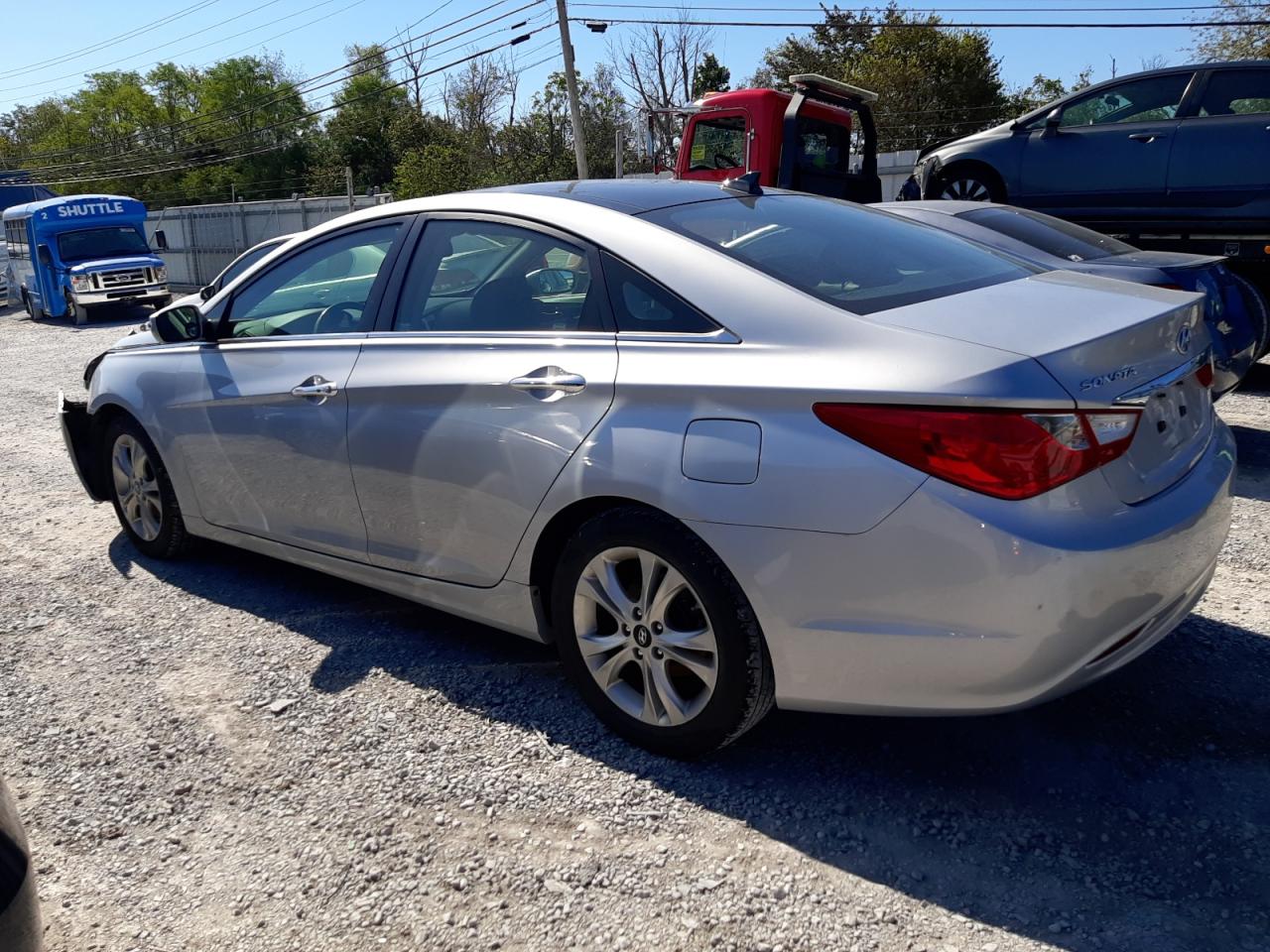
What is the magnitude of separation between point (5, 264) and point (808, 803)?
3098 cm

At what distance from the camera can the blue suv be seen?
813 centimetres

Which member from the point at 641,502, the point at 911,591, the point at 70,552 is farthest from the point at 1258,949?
the point at 70,552

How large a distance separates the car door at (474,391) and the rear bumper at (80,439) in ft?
7.42

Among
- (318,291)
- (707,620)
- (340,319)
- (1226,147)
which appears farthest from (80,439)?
(1226,147)

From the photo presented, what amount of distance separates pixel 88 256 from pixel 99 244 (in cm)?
37

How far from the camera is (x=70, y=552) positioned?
5.39 m

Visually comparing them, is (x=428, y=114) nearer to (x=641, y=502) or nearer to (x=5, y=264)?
(x=5, y=264)

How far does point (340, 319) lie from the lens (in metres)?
3.97

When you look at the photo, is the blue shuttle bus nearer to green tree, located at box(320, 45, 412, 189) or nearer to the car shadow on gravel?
the car shadow on gravel

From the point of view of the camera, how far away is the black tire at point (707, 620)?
2.76 metres

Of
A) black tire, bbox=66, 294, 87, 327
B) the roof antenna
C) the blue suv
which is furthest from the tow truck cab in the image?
black tire, bbox=66, 294, 87, 327

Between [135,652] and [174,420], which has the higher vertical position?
[174,420]

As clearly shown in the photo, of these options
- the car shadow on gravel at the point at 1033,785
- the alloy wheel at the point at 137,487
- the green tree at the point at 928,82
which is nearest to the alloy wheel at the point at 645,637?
the car shadow on gravel at the point at 1033,785

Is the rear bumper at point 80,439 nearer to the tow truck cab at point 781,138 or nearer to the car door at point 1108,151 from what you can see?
the tow truck cab at point 781,138
